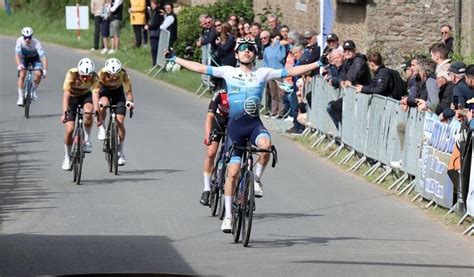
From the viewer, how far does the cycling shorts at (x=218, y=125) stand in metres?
14.6

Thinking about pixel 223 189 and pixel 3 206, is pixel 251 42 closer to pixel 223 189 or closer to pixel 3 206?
pixel 223 189

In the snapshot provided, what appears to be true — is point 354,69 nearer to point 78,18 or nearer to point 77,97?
point 77,97

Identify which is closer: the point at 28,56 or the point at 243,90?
the point at 243,90

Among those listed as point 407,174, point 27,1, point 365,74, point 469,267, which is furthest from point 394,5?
point 27,1

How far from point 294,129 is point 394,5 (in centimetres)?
516

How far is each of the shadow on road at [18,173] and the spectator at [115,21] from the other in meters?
14.1

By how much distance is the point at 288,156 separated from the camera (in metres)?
21.0

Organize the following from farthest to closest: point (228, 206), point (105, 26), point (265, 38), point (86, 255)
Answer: point (105, 26) < point (265, 38) < point (228, 206) < point (86, 255)

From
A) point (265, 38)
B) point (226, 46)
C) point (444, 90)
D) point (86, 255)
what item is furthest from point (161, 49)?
point (86, 255)

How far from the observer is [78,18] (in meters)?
45.6

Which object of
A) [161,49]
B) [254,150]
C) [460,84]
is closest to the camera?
[254,150]

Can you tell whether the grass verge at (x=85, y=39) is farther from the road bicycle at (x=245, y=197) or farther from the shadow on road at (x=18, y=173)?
the road bicycle at (x=245, y=197)

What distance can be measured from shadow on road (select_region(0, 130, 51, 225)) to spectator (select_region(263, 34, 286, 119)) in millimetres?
4338

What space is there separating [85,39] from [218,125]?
3091 centimetres
